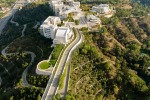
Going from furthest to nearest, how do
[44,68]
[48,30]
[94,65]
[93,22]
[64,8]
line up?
[64,8] < [93,22] < [48,30] < [94,65] < [44,68]

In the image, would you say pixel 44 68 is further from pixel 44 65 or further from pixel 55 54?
pixel 55 54

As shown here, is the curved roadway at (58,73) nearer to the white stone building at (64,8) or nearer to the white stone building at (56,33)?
the white stone building at (56,33)

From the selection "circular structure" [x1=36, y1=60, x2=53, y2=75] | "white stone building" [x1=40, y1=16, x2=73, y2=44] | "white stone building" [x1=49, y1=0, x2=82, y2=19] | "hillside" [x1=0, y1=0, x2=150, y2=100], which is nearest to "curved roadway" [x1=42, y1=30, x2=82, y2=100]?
"hillside" [x1=0, y1=0, x2=150, y2=100]

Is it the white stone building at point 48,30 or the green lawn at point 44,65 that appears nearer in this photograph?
the green lawn at point 44,65

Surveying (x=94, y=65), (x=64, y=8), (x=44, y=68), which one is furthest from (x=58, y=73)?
(x=64, y=8)

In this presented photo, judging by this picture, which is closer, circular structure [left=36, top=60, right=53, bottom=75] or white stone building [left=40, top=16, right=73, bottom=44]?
circular structure [left=36, top=60, right=53, bottom=75]

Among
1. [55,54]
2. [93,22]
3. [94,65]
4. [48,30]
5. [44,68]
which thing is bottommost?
[94,65]

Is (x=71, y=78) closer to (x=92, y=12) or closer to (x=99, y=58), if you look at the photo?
(x=99, y=58)

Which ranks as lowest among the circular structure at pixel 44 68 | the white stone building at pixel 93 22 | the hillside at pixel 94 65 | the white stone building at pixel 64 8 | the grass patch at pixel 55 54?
the hillside at pixel 94 65

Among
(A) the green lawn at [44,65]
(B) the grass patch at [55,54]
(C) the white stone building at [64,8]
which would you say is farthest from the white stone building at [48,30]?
(A) the green lawn at [44,65]

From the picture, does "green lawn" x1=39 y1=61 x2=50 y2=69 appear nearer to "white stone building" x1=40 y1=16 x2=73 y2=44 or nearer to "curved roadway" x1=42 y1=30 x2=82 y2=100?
"curved roadway" x1=42 y1=30 x2=82 y2=100

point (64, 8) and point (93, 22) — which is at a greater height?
point (64, 8)
